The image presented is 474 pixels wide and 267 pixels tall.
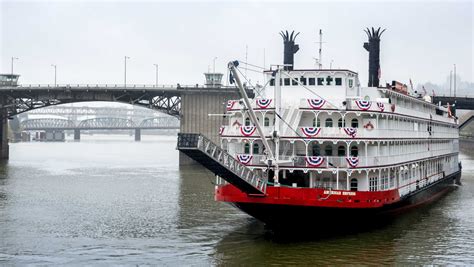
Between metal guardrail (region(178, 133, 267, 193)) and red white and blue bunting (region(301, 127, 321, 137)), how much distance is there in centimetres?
356

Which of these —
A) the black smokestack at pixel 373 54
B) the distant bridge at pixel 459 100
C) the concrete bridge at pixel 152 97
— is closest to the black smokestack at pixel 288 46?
the black smokestack at pixel 373 54

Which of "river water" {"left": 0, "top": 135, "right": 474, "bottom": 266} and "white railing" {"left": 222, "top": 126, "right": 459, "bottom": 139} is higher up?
"white railing" {"left": 222, "top": 126, "right": 459, "bottom": 139}

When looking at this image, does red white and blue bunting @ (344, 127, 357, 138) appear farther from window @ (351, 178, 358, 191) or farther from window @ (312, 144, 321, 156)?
window @ (351, 178, 358, 191)

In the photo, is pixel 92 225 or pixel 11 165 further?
pixel 11 165

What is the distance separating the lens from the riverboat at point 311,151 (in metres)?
34.2

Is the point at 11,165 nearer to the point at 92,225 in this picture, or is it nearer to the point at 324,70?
the point at 92,225

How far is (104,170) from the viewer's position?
84.8 m

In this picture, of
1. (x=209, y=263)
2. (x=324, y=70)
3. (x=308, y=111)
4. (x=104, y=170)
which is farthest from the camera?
(x=104, y=170)

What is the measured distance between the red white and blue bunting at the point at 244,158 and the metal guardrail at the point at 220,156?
5.29 ft

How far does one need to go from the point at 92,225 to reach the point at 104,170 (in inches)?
1806

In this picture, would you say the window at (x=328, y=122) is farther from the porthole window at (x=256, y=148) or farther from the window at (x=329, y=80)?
the porthole window at (x=256, y=148)

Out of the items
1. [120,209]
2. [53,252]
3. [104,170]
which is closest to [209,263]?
[53,252]

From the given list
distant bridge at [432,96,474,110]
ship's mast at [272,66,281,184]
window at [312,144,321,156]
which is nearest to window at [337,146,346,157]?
window at [312,144,321,156]

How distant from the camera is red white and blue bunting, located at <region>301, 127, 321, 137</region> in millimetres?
35794
